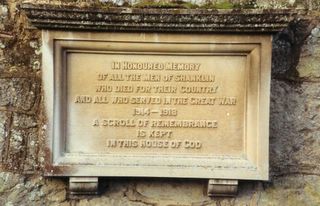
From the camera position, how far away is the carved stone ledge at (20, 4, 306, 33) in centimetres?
259

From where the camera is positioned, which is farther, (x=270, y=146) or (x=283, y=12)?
(x=270, y=146)

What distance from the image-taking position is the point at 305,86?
2.81m

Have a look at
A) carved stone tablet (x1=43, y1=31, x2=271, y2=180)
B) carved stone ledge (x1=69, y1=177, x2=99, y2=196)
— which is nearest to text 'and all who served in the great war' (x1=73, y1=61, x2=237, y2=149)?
carved stone tablet (x1=43, y1=31, x2=271, y2=180)

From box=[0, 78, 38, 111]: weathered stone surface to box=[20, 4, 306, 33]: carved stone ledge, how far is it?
33cm

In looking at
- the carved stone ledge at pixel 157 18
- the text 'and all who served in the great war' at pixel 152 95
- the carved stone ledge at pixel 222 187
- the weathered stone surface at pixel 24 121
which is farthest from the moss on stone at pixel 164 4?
the carved stone ledge at pixel 222 187

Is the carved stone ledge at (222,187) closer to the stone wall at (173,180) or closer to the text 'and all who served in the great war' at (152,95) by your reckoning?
the stone wall at (173,180)

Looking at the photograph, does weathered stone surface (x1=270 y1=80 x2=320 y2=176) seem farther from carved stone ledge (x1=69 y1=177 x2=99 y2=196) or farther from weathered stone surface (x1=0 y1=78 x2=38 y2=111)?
weathered stone surface (x1=0 y1=78 x2=38 y2=111)

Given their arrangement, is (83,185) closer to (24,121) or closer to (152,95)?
(24,121)

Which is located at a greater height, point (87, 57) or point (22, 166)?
point (87, 57)

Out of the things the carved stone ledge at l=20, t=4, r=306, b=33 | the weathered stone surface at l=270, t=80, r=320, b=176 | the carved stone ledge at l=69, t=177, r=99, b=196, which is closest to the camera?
the carved stone ledge at l=20, t=4, r=306, b=33

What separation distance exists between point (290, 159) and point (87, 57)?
3.91ft

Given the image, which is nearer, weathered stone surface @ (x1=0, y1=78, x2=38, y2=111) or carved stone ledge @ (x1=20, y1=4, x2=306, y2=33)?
carved stone ledge @ (x1=20, y1=4, x2=306, y2=33)

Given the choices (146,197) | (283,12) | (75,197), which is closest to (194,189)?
(146,197)

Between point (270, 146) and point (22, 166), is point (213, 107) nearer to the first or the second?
point (270, 146)
